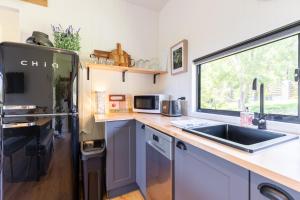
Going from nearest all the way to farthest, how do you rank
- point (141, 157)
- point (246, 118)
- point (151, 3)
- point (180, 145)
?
point (180, 145)
point (246, 118)
point (141, 157)
point (151, 3)

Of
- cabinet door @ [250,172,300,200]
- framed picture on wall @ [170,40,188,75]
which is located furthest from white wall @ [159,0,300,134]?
cabinet door @ [250,172,300,200]

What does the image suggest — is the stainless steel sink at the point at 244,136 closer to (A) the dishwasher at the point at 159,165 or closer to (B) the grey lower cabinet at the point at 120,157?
(A) the dishwasher at the point at 159,165

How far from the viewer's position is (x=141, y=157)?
1751 millimetres

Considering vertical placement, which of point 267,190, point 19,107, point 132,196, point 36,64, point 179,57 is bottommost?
point 132,196

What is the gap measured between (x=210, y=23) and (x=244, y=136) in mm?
1157

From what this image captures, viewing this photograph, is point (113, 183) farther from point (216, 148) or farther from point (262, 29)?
point (262, 29)

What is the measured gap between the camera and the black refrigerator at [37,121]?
124 centimetres

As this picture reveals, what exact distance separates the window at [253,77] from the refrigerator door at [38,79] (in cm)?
141

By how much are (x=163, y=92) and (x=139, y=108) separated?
520 millimetres

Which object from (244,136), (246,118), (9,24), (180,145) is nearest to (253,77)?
(246,118)

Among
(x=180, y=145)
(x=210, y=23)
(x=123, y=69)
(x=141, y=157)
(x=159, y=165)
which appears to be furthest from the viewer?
(x=123, y=69)

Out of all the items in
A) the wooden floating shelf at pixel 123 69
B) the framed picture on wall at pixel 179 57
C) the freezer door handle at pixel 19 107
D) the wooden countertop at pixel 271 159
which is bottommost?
the wooden countertop at pixel 271 159

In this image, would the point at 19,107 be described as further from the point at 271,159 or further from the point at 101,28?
the point at 271,159

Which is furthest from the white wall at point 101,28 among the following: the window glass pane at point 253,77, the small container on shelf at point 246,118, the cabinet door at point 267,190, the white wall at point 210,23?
the cabinet door at point 267,190
